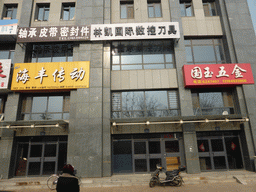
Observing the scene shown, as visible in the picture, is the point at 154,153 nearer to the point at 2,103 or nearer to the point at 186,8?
the point at 2,103

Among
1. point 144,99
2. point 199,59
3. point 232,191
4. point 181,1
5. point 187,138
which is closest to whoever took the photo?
point 232,191

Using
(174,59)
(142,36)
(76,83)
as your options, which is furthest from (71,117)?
(174,59)

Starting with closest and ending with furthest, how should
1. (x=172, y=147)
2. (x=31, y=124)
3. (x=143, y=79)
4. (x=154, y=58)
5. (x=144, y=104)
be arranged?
(x=31, y=124), (x=172, y=147), (x=144, y=104), (x=143, y=79), (x=154, y=58)

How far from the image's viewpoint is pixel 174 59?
12.9 metres

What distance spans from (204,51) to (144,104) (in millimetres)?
6539

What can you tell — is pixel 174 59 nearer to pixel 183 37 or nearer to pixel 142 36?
pixel 183 37

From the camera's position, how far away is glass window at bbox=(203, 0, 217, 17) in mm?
14100

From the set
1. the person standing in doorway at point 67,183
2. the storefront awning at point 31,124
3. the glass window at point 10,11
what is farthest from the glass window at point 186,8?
the person standing in doorway at point 67,183

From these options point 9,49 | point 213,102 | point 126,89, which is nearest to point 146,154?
point 126,89

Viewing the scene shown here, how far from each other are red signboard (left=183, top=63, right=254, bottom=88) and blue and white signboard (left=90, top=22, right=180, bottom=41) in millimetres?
3005

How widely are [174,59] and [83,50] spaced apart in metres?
7.04

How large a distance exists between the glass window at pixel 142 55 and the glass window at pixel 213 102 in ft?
10.3

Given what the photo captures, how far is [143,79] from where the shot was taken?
1231cm

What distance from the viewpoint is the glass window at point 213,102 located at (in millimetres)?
12039
